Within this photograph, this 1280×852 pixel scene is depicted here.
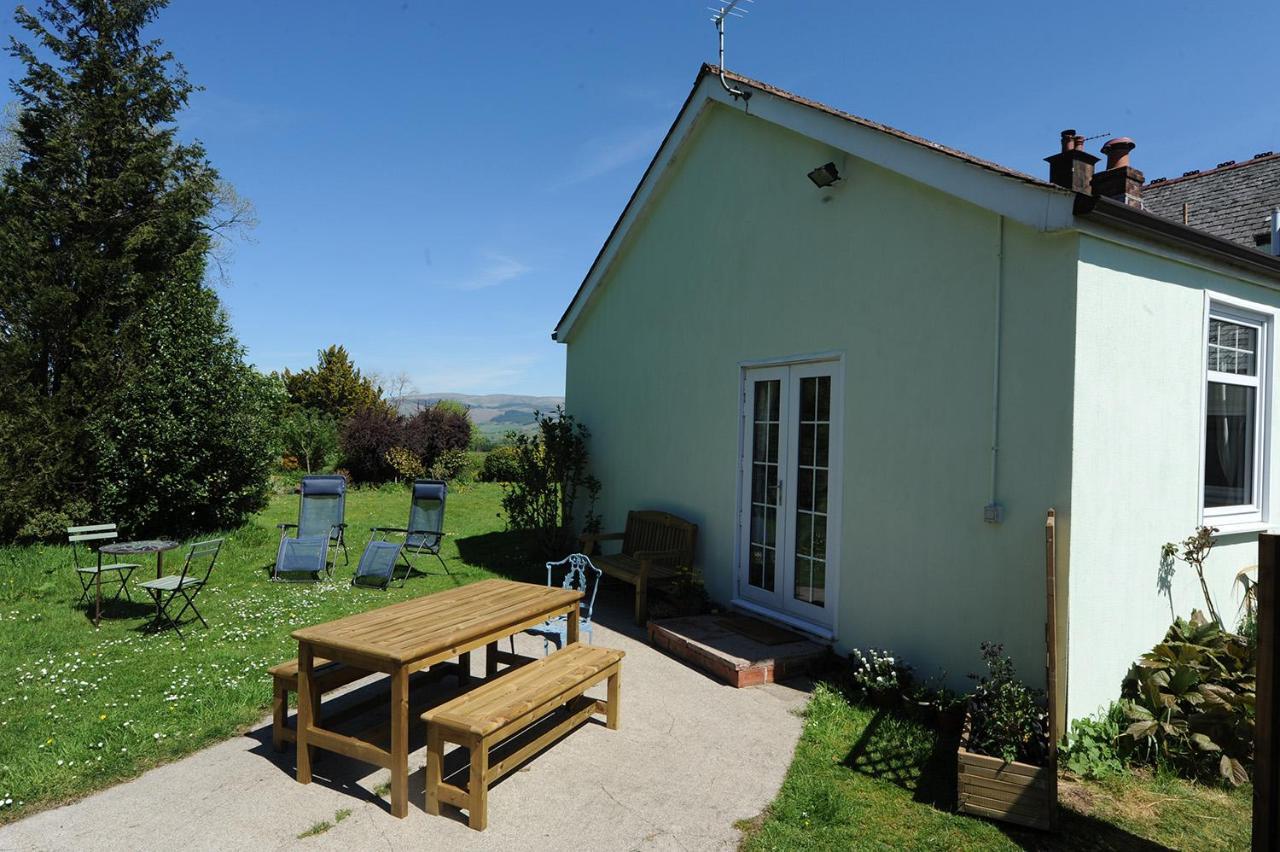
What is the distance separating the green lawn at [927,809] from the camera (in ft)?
11.0

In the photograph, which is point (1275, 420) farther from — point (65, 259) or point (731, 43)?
point (65, 259)

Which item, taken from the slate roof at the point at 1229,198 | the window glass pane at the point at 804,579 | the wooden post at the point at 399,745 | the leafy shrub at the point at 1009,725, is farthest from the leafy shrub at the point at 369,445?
the leafy shrub at the point at 1009,725

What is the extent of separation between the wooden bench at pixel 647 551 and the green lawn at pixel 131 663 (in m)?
1.63

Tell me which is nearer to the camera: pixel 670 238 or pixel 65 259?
pixel 670 238

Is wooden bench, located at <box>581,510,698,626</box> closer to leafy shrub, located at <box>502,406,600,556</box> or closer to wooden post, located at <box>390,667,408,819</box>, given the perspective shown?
leafy shrub, located at <box>502,406,600,556</box>

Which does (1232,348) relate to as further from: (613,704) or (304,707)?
(304,707)

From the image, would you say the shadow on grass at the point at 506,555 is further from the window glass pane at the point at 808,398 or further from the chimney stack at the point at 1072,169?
the chimney stack at the point at 1072,169

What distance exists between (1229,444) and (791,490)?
362cm

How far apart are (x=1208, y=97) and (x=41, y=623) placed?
12.8 m

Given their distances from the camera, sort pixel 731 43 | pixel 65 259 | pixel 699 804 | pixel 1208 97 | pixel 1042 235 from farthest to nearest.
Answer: pixel 65 259, pixel 731 43, pixel 1208 97, pixel 1042 235, pixel 699 804

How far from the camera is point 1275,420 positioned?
19.6 feet

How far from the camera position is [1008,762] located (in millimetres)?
3533

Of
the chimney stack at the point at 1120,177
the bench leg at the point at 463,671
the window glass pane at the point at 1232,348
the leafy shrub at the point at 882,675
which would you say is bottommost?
the bench leg at the point at 463,671

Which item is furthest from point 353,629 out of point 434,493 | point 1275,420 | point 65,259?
point 65,259
